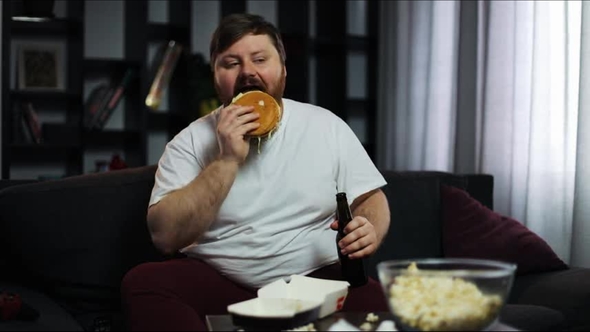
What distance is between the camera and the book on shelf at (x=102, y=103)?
486 centimetres

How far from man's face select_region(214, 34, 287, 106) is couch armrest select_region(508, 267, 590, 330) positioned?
3.14 feet

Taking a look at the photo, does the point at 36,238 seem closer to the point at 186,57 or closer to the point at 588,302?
the point at 588,302

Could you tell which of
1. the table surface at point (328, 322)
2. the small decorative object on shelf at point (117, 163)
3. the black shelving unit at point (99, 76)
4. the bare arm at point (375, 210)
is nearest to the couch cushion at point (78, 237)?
the bare arm at point (375, 210)

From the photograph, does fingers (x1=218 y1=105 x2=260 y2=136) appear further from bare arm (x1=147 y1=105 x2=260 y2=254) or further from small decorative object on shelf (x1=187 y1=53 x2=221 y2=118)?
small decorative object on shelf (x1=187 y1=53 x2=221 y2=118)

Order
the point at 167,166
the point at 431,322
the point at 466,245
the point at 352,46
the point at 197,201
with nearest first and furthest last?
the point at 431,322 < the point at 197,201 < the point at 167,166 < the point at 466,245 < the point at 352,46

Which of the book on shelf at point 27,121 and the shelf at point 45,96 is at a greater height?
the shelf at point 45,96

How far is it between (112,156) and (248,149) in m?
3.06

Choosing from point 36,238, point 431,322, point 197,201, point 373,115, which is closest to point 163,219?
point 197,201

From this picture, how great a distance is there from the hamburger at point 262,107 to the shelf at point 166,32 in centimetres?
295

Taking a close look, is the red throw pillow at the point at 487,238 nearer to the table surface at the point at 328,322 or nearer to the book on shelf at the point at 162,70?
the table surface at the point at 328,322

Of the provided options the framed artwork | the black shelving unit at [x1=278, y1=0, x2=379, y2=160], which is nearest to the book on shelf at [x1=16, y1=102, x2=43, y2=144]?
the framed artwork

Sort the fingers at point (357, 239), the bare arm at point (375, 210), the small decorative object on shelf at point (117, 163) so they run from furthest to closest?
the small decorative object on shelf at point (117, 163)
the bare arm at point (375, 210)
the fingers at point (357, 239)

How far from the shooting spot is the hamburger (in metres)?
2.16

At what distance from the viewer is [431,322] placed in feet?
4.81
